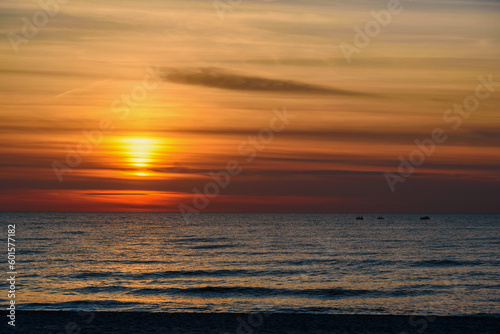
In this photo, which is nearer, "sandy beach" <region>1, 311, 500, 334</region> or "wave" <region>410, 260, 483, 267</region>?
"sandy beach" <region>1, 311, 500, 334</region>

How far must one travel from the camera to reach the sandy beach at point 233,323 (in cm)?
2150

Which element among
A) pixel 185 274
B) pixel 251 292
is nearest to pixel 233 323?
pixel 251 292

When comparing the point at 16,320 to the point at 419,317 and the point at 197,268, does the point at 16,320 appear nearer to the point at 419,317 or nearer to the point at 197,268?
the point at 419,317

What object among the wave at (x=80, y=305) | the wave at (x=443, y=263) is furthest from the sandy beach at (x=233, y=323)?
the wave at (x=443, y=263)

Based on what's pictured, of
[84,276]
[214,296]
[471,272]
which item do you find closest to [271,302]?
[214,296]

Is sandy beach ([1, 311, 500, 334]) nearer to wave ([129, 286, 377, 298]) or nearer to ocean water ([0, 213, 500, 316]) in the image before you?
ocean water ([0, 213, 500, 316])

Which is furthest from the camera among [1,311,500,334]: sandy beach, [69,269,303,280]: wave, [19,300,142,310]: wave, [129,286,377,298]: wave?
[69,269,303,280]: wave

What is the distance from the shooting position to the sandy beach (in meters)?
21.5

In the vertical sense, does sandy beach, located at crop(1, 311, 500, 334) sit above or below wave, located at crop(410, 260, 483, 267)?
below

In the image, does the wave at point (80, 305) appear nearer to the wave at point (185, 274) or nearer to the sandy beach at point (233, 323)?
the sandy beach at point (233, 323)

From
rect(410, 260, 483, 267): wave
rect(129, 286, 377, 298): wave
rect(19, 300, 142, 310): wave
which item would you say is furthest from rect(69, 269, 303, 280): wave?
rect(410, 260, 483, 267): wave

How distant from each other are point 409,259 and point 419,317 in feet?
117

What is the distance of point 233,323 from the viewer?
23.1 m

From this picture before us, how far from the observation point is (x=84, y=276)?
43.5m
